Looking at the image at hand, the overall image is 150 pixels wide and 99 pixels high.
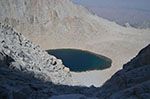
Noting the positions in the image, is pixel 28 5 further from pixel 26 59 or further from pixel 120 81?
pixel 120 81

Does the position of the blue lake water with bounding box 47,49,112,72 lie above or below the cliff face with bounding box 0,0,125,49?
below

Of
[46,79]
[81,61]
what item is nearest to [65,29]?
[81,61]

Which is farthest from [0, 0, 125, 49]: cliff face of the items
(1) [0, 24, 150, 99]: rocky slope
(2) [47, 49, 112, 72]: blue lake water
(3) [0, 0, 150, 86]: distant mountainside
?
(1) [0, 24, 150, 99]: rocky slope

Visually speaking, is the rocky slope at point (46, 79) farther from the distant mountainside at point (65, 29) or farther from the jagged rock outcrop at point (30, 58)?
the distant mountainside at point (65, 29)

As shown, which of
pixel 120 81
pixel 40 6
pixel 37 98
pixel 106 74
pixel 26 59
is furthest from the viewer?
pixel 40 6

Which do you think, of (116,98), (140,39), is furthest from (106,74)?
(140,39)

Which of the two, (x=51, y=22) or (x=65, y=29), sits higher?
(x=51, y=22)

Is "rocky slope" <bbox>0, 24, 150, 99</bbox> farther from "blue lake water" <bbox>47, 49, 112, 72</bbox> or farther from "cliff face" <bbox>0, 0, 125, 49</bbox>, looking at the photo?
"cliff face" <bbox>0, 0, 125, 49</bbox>

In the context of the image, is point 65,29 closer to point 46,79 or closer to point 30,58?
point 30,58
